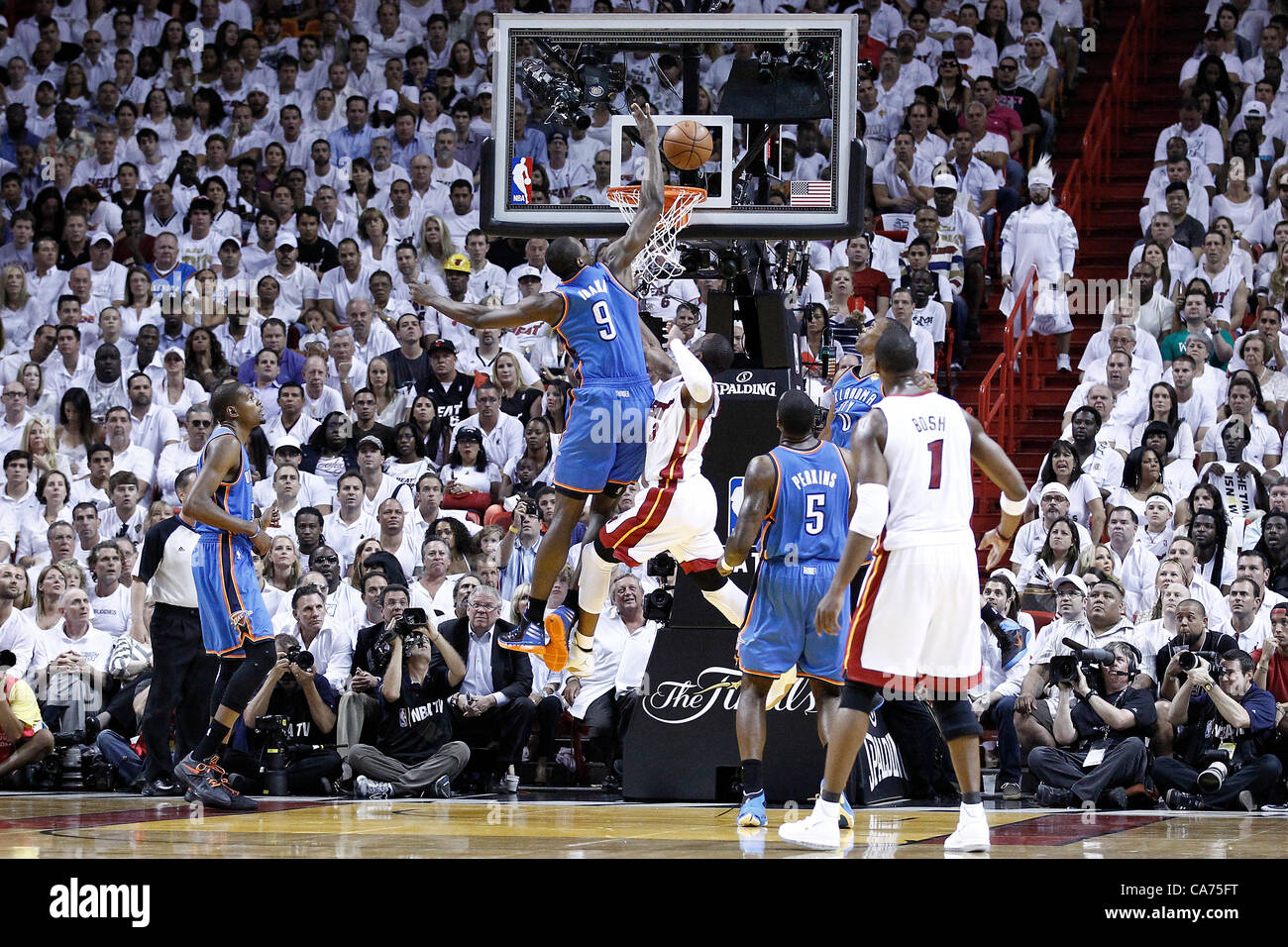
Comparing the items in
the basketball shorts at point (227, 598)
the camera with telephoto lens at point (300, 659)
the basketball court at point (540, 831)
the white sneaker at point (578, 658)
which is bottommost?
the basketball court at point (540, 831)

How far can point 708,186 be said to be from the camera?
10227 mm

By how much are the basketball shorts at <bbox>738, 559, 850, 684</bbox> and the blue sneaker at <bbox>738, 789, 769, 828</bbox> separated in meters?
0.64

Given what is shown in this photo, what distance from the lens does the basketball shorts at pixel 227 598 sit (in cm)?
961

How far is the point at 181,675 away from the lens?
33.1ft

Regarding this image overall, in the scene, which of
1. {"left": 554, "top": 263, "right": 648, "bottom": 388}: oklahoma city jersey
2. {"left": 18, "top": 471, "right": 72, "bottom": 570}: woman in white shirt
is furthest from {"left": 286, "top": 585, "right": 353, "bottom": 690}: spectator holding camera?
{"left": 554, "top": 263, "right": 648, "bottom": 388}: oklahoma city jersey

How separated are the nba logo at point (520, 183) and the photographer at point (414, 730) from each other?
9.46 feet

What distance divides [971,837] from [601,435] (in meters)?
2.95

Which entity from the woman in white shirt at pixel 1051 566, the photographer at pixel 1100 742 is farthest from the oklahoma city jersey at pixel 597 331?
the woman in white shirt at pixel 1051 566

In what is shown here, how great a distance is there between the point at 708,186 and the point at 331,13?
10750 millimetres

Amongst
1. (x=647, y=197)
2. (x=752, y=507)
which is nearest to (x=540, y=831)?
(x=752, y=507)

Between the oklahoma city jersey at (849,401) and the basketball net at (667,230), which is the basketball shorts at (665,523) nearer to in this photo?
the basketball net at (667,230)

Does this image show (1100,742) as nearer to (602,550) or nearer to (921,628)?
(602,550)
